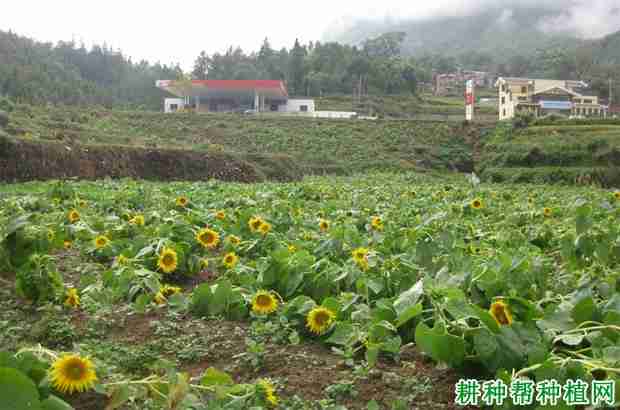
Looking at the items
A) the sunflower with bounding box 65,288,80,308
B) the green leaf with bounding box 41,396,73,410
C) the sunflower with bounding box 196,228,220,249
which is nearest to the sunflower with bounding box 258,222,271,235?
the sunflower with bounding box 196,228,220,249

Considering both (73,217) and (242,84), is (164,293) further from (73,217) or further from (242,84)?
(242,84)

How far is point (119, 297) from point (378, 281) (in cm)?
120

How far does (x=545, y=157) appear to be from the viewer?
88.7ft

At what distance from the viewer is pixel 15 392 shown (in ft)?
3.72

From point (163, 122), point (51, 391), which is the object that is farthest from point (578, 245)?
point (163, 122)

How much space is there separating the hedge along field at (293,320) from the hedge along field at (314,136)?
24406 millimetres

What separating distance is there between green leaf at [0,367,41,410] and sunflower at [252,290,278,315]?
1.20 meters

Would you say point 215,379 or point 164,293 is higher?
point 215,379

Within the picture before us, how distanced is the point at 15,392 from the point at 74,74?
68.5 m

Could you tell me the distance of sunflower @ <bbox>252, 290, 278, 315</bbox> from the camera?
7.61ft

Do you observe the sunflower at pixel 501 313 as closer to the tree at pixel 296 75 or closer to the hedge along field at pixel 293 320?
the hedge along field at pixel 293 320

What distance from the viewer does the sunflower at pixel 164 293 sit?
8.66ft

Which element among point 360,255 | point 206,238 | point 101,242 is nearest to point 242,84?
point 101,242

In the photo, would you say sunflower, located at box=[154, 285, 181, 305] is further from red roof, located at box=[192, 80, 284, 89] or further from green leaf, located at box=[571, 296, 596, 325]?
red roof, located at box=[192, 80, 284, 89]
